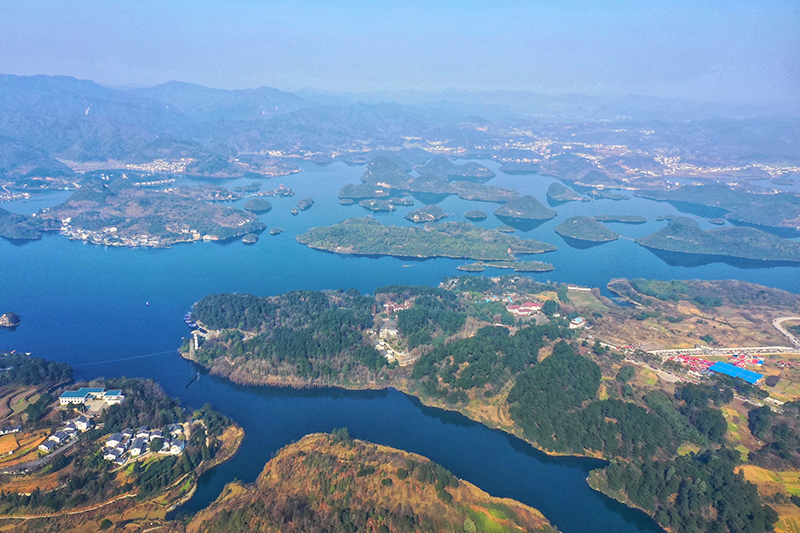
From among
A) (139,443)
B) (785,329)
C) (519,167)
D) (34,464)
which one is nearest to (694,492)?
(785,329)

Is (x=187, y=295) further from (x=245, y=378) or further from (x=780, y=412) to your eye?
(x=780, y=412)

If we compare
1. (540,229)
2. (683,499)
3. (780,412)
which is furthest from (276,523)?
(540,229)

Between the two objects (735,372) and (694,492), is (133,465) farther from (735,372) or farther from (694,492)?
(735,372)

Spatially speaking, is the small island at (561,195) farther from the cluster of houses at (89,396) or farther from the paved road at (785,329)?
the cluster of houses at (89,396)

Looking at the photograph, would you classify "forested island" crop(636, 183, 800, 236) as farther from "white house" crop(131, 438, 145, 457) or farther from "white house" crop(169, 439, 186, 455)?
"white house" crop(131, 438, 145, 457)

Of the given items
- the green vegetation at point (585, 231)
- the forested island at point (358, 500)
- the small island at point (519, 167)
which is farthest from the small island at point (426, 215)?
the small island at point (519, 167)
